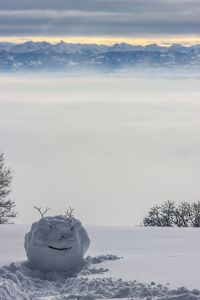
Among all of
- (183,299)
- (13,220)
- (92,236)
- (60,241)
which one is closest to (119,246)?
(92,236)

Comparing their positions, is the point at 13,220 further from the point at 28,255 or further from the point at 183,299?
the point at 183,299

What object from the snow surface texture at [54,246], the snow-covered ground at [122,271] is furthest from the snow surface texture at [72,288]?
the snow surface texture at [54,246]

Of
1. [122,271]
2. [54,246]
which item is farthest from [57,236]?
[122,271]

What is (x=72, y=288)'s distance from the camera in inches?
571

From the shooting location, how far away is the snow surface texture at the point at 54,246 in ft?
53.9

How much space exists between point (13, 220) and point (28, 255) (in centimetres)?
2475

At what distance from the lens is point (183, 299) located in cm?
1284

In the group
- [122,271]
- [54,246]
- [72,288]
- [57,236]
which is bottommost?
[72,288]

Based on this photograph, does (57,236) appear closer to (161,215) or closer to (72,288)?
(72,288)

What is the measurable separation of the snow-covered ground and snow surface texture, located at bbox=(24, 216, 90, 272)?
24 cm

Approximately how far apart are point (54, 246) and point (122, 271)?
1510 mm

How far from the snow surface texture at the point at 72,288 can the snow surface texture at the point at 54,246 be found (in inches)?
7.9

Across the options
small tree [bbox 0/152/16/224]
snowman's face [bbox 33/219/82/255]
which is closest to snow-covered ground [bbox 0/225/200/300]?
snowman's face [bbox 33/219/82/255]

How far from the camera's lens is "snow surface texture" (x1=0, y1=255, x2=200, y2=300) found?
43.4 ft
